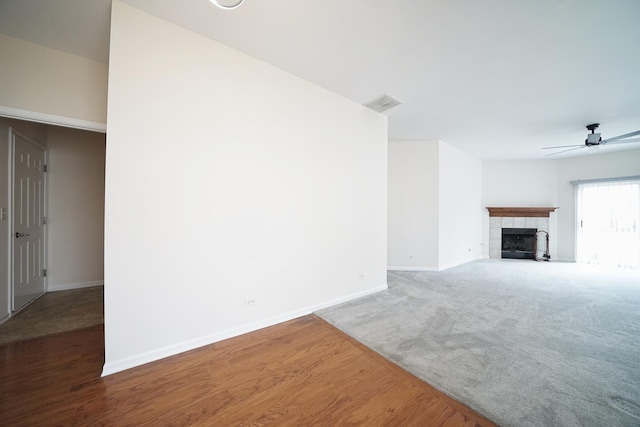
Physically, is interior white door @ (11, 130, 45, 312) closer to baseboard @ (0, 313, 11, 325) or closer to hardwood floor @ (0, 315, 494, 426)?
baseboard @ (0, 313, 11, 325)

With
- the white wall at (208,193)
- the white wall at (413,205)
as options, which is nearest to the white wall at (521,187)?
the white wall at (413,205)

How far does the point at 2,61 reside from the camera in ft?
6.52

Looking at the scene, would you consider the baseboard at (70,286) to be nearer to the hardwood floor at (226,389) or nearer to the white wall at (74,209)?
the white wall at (74,209)

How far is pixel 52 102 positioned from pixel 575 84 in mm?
5623

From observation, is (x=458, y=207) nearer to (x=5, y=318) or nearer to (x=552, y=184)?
(x=552, y=184)

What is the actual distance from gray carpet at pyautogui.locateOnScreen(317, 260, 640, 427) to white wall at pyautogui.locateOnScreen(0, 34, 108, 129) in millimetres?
3299

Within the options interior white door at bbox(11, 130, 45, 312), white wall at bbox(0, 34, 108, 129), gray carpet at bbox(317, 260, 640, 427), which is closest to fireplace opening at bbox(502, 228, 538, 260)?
gray carpet at bbox(317, 260, 640, 427)

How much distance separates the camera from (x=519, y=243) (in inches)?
253

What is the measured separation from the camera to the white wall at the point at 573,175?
17.9 ft

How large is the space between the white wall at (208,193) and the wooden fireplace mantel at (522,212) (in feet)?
19.2

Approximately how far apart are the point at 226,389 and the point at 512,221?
788cm

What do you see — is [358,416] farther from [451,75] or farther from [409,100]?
[409,100]

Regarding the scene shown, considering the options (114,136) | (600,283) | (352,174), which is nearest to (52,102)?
(114,136)

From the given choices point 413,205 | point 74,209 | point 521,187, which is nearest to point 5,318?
point 74,209
